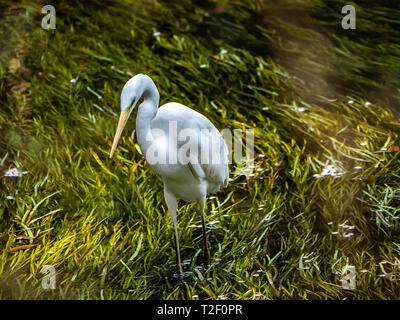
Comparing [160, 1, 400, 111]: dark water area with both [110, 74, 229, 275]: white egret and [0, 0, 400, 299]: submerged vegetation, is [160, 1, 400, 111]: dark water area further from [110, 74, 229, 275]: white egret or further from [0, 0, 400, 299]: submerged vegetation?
[110, 74, 229, 275]: white egret

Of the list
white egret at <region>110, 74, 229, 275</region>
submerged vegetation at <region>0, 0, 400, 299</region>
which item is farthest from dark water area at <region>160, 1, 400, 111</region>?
white egret at <region>110, 74, 229, 275</region>

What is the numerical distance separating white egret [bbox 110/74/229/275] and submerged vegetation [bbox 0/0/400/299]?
1.36 ft

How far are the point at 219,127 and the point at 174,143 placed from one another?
1373mm

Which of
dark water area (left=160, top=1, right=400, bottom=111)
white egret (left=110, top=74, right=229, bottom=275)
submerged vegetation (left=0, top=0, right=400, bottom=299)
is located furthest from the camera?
dark water area (left=160, top=1, right=400, bottom=111)

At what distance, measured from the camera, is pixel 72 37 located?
496cm

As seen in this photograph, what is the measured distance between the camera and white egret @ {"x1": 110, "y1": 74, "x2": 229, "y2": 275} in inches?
103

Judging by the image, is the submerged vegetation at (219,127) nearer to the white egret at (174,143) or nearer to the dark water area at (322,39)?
the dark water area at (322,39)

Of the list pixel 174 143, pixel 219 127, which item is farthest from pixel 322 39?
pixel 174 143

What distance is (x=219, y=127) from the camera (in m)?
4.12

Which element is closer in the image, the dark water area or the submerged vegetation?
the submerged vegetation

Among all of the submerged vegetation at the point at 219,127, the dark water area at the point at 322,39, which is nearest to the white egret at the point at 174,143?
the submerged vegetation at the point at 219,127

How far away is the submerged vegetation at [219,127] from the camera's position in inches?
122

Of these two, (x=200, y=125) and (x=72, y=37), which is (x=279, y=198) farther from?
(x=72, y=37)

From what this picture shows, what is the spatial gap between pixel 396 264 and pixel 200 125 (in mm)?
1211
